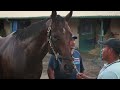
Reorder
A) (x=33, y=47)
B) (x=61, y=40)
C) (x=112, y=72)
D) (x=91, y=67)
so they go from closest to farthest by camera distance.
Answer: (x=112, y=72) → (x=61, y=40) → (x=33, y=47) → (x=91, y=67)

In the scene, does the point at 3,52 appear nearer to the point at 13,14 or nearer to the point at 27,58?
the point at 27,58

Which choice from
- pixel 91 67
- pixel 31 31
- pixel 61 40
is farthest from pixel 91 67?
pixel 61 40

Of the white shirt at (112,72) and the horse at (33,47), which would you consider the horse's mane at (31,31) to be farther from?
the white shirt at (112,72)

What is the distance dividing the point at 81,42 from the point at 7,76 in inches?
548

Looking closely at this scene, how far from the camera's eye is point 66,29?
400 centimetres

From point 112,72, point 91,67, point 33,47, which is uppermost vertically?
point 112,72

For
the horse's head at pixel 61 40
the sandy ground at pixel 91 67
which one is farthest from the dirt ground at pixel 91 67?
the horse's head at pixel 61 40

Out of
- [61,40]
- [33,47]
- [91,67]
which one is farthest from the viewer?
[91,67]

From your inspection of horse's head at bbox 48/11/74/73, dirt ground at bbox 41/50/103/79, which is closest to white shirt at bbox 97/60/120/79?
horse's head at bbox 48/11/74/73

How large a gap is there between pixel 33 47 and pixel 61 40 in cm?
46

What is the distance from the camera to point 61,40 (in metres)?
3.91

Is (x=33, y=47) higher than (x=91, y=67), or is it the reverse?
(x=33, y=47)

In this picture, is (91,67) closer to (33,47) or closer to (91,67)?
(91,67)
